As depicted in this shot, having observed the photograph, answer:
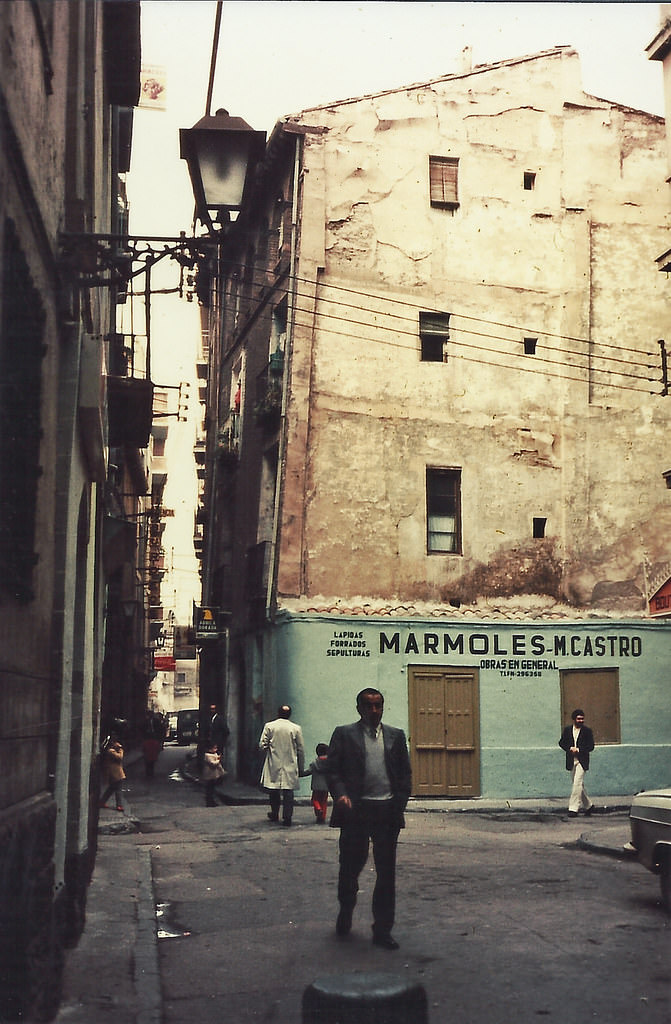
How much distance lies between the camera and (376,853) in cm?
910

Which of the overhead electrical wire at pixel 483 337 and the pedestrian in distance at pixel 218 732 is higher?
the overhead electrical wire at pixel 483 337

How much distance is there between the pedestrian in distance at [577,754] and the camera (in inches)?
801

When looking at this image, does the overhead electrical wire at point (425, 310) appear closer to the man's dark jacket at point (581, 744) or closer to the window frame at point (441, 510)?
the window frame at point (441, 510)

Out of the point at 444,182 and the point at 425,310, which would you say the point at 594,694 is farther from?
the point at 444,182

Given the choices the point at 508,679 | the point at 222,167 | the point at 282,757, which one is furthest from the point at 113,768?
the point at 222,167

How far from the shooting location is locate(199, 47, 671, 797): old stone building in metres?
24.2

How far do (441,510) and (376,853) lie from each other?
640 inches

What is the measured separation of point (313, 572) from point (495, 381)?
545 cm

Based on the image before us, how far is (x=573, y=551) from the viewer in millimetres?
25234

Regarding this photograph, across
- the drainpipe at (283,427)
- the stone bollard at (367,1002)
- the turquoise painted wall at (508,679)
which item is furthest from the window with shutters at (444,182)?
the stone bollard at (367,1002)

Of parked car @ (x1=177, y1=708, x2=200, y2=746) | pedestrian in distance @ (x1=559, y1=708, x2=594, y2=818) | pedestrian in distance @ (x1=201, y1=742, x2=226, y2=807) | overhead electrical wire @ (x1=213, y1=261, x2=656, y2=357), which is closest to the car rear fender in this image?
pedestrian in distance @ (x1=559, y1=708, x2=594, y2=818)

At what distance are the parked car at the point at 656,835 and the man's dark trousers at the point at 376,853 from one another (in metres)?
2.52

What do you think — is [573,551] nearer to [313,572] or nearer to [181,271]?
[313,572]

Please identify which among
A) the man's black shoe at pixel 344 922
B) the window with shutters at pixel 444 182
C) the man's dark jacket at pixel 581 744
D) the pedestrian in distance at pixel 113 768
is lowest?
the man's black shoe at pixel 344 922
